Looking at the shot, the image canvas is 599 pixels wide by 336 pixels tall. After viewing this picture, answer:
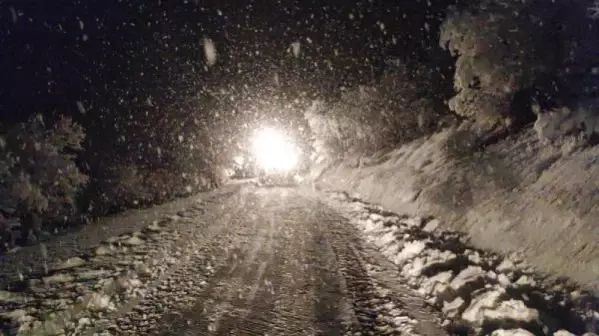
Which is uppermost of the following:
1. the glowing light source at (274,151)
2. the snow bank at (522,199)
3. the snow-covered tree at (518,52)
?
the snow-covered tree at (518,52)

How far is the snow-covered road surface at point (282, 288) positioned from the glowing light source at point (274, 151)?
2744 cm

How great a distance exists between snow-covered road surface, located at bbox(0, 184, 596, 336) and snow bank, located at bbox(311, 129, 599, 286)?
510mm

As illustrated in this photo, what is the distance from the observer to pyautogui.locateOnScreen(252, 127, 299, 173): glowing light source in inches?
1542

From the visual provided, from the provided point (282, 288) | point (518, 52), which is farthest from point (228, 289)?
point (518, 52)

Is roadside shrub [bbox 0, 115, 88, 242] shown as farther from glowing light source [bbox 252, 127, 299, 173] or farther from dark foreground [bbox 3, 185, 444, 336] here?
glowing light source [bbox 252, 127, 299, 173]

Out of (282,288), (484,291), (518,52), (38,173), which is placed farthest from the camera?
(38,173)

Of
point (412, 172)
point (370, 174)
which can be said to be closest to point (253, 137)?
point (370, 174)

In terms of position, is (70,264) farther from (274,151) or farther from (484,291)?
(274,151)

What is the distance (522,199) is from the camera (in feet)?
29.1

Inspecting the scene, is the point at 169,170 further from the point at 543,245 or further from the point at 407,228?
the point at 543,245

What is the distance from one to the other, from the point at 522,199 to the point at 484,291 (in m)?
3.55

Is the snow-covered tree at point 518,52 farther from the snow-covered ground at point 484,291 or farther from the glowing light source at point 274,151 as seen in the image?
the glowing light source at point 274,151

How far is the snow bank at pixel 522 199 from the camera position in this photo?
6.94 metres

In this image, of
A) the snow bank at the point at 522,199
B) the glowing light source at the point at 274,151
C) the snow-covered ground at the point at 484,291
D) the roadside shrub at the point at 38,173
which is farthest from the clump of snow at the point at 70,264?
the glowing light source at the point at 274,151
